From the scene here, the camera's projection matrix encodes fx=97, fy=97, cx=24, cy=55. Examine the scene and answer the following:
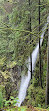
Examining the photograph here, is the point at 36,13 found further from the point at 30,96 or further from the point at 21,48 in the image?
the point at 30,96

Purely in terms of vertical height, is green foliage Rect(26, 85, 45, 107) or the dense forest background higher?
the dense forest background

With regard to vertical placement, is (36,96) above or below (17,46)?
below

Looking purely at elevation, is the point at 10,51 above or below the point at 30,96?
above

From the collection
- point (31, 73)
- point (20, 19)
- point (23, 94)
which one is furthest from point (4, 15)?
point (23, 94)

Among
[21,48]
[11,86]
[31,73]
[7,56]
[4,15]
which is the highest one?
[4,15]

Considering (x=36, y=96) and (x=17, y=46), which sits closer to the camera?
(x=36, y=96)

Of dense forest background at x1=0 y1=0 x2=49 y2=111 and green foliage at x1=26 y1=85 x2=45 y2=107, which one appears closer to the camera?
green foliage at x1=26 y1=85 x2=45 y2=107

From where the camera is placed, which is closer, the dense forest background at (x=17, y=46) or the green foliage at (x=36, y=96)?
the green foliage at (x=36, y=96)

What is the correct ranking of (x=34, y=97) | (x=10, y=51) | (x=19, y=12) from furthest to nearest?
1. (x=10, y=51)
2. (x=19, y=12)
3. (x=34, y=97)

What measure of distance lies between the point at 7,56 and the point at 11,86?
10.5 ft

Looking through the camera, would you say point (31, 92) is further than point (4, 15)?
No

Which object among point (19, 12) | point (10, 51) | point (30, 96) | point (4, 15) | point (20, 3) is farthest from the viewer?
point (4, 15)

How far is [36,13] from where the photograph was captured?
8.42m

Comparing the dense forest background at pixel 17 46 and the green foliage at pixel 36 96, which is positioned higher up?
the dense forest background at pixel 17 46
